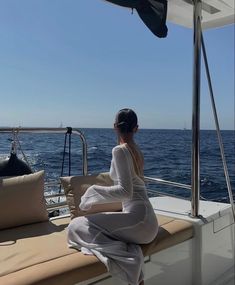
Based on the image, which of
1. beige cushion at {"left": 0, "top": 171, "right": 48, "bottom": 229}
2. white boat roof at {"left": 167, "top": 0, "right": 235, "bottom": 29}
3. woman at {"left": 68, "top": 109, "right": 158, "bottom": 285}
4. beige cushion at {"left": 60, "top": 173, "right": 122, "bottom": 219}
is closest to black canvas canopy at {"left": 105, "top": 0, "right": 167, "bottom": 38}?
white boat roof at {"left": 167, "top": 0, "right": 235, "bottom": 29}

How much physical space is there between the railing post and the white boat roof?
13 centimetres

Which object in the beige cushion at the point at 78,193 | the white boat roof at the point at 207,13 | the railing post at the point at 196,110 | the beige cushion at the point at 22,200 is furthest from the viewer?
the white boat roof at the point at 207,13

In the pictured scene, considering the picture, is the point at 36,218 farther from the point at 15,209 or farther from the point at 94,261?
the point at 94,261

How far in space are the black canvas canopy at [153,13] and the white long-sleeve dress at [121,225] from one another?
96 centimetres

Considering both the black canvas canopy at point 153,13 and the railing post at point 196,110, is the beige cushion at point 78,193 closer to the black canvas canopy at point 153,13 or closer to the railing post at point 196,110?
the railing post at point 196,110

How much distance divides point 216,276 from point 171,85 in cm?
2525

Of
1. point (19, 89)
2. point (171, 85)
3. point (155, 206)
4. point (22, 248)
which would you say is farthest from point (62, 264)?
point (171, 85)

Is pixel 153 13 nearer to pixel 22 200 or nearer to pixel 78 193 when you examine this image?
pixel 78 193

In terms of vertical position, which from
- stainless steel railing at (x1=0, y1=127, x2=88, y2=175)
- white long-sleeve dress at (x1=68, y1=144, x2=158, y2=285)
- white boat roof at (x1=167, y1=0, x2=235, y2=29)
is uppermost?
white boat roof at (x1=167, y1=0, x2=235, y2=29)

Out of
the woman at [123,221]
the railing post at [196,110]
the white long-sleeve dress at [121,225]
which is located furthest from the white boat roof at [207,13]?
the white long-sleeve dress at [121,225]

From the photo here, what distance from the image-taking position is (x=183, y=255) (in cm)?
253

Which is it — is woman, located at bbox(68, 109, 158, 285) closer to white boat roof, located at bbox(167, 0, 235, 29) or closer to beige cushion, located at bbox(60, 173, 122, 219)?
beige cushion, located at bbox(60, 173, 122, 219)

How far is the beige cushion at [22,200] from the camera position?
2242 millimetres

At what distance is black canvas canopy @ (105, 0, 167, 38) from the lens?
2.54 m
